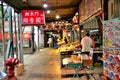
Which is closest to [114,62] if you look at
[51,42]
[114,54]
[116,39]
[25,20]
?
[114,54]

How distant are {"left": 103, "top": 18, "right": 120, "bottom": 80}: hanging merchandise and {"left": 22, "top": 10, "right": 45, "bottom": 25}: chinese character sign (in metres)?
7.22

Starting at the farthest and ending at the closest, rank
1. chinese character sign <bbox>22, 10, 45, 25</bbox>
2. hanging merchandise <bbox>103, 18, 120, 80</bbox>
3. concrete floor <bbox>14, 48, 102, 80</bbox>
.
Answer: chinese character sign <bbox>22, 10, 45, 25</bbox> → concrete floor <bbox>14, 48, 102, 80</bbox> → hanging merchandise <bbox>103, 18, 120, 80</bbox>

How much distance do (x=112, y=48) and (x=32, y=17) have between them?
7934mm

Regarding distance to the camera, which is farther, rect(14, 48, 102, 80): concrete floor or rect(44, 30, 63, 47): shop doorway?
rect(44, 30, 63, 47): shop doorway

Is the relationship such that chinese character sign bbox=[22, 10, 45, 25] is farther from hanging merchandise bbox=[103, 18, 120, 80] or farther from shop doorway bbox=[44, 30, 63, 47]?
shop doorway bbox=[44, 30, 63, 47]

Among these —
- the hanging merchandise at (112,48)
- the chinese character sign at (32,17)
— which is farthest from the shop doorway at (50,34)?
the hanging merchandise at (112,48)

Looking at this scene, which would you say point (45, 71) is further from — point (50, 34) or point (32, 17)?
point (50, 34)

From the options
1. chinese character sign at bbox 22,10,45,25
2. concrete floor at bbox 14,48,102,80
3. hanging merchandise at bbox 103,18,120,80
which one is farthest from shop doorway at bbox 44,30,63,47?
hanging merchandise at bbox 103,18,120,80

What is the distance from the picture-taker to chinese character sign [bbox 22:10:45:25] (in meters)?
12.7

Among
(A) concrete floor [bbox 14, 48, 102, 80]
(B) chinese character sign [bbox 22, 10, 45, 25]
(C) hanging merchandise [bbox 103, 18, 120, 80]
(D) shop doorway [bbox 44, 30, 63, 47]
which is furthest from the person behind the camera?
(D) shop doorway [bbox 44, 30, 63, 47]

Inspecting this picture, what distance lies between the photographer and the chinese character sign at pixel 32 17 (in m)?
12.7

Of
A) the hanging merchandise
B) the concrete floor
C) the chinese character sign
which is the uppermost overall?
the chinese character sign

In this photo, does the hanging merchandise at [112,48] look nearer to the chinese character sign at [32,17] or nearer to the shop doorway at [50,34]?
the chinese character sign at [32,17]

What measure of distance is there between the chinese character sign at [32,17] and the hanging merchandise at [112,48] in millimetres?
7223
